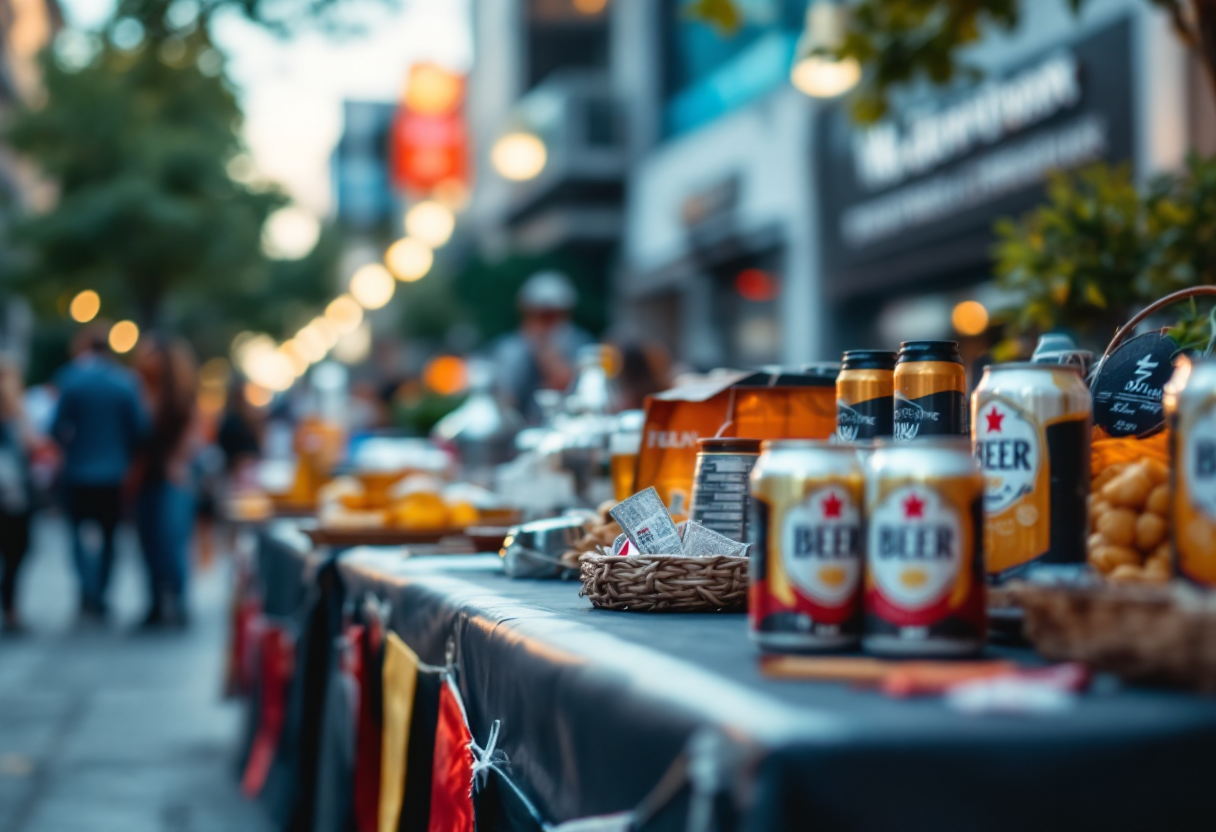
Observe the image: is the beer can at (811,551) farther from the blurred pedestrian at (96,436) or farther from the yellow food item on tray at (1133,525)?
the blurred pedestrian at (96,436)

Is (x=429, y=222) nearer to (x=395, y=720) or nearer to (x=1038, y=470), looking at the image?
(x=395, y=720)

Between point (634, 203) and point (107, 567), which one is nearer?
point (107, 567)

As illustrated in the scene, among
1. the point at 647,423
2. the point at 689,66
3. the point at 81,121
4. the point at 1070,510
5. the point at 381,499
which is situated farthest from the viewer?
the point at 81,121

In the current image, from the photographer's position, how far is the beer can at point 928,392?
1569 millimetres

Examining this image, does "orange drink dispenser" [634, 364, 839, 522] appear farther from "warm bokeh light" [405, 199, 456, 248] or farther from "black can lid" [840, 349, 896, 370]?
"warm bokeh light" [405, 199, 456, 248]

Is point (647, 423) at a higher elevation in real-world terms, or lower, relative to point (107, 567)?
higher

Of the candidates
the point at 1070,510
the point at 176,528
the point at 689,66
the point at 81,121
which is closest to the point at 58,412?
the point at 176,528

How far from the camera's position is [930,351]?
5.19ft

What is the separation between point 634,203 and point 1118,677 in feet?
59.5

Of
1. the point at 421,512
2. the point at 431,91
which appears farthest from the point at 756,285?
the point at 431,91

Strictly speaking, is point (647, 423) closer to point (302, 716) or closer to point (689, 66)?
point (302, 716)

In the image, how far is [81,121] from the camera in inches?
914

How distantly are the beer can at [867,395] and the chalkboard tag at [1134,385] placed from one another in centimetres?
30

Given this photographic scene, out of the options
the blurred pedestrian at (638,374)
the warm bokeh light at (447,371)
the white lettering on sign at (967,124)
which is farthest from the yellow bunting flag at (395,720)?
the warm bokeh light at (447,371)
